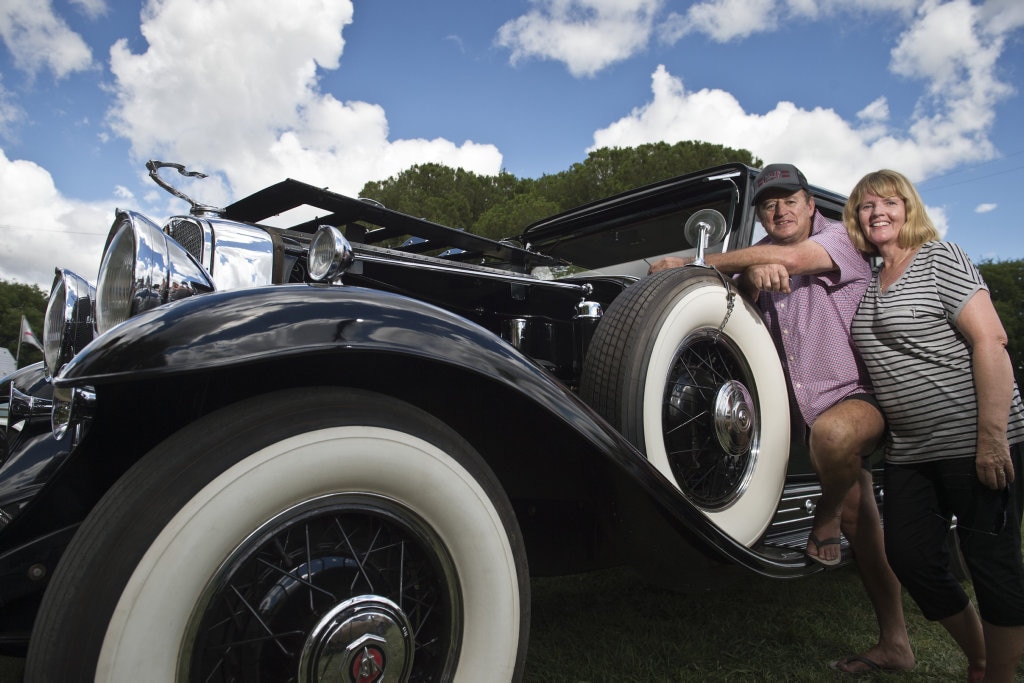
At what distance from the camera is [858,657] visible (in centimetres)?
211

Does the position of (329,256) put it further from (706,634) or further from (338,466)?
(706,634)

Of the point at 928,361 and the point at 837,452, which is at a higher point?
the point at 928,361

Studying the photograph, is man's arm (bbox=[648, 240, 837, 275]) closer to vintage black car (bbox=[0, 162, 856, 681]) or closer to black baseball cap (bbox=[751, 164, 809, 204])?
vintage black car (bbox=[0, 162, 856, 681])

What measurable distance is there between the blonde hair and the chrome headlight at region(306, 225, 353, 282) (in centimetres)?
169

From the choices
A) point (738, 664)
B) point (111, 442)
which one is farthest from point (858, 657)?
point (111, 442)

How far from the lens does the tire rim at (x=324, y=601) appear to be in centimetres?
105

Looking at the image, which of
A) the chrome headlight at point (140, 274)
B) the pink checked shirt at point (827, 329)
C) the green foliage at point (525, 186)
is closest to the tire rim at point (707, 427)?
the pink checked shirt at point (827, 329)

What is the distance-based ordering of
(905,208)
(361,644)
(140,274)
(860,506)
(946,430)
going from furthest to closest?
(860,506) → (905,208) → (946,430) → (140,274) → (361,644)

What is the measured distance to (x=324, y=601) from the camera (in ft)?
3.69

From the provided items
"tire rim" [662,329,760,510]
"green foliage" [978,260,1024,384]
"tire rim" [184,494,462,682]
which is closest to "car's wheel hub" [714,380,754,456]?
"tire rim" [662,329,760,510]

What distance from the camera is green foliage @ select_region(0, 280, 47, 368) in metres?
34.8

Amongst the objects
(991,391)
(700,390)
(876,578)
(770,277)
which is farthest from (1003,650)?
(770,277)

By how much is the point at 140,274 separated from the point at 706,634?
2.25m

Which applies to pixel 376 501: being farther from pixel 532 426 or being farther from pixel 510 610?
pixel 532 426
